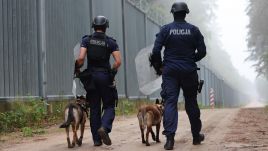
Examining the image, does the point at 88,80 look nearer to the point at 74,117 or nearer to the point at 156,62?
the point at 74,117

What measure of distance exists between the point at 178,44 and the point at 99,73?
1235mm

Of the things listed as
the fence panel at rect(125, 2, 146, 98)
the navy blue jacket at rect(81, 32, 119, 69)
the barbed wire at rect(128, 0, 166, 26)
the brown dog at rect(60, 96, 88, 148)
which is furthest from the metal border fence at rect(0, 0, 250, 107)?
the barbed wire at rect(128, 0, 166, 26)

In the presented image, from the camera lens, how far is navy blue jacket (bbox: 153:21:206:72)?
7.71 m

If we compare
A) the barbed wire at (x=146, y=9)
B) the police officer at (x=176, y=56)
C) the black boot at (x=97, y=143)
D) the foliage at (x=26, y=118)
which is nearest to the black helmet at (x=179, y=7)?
the police officer at (x=176, y=56)

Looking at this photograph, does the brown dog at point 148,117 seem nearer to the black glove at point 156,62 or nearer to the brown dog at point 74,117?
the black glove at point 156,62

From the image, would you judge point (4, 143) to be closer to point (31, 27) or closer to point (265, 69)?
point (31, 27)

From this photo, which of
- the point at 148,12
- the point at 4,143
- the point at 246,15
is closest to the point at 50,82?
the point at 4,143

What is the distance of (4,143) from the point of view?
9734 mm

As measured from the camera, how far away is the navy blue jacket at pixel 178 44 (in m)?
7.71

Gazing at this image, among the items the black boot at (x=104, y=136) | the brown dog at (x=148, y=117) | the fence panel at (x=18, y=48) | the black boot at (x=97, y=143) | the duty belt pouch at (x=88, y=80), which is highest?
the fence panel at (x=18, y=48)

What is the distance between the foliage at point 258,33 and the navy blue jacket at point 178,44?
2531cm

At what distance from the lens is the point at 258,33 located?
38.1 meters

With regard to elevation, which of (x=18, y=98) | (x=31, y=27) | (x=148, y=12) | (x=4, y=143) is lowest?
(x=4, y=143)

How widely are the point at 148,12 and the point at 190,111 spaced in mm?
20399
